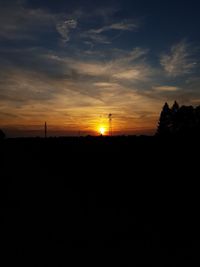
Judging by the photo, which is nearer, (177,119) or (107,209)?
(107,209)

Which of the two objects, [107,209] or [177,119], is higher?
[177,119]

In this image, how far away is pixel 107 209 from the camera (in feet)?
34.1

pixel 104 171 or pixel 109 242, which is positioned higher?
pixel 104 171

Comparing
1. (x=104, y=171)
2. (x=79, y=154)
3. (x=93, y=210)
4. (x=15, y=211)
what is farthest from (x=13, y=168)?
(x=93, y=210)

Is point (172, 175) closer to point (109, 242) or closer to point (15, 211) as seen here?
point (109, 242)

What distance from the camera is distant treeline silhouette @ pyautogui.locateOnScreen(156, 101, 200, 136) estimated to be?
5575cm

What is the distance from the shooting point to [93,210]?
1027 centimetres

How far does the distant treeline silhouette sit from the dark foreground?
38.7 m

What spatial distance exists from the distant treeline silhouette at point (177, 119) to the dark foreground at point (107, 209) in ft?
127

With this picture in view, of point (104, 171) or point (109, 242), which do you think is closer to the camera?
point (109, 242)

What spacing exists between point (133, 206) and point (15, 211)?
4.77m

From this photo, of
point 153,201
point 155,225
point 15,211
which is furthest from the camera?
point 153,201

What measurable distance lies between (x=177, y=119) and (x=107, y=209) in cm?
5222

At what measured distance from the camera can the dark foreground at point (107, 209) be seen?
705 cm
